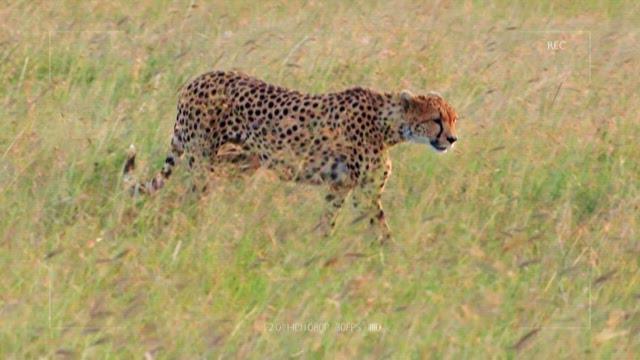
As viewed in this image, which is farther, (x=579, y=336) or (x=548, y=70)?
(x=548, y=70)

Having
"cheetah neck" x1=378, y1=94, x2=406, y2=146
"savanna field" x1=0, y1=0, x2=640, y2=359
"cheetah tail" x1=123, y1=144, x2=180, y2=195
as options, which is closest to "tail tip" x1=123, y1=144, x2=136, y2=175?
"cheetah tail" x1=123, y1=144, x2=180, y2=195

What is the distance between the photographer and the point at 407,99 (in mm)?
6934

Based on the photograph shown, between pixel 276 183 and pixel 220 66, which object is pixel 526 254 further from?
pixel 220 66

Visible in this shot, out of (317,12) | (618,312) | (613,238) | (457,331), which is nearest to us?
(457,331)

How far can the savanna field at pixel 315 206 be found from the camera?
4855 millimetres

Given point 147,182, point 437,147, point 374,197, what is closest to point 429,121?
point 437,147

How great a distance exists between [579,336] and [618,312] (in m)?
0.37

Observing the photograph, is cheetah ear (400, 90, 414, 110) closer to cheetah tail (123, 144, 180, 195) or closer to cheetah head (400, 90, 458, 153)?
cheetah head (400, 90, 458, 153)

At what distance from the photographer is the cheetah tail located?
6449 mm

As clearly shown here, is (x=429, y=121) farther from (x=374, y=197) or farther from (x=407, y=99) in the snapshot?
(x=374, y=197)

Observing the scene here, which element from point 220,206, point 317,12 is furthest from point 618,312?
point 317,12

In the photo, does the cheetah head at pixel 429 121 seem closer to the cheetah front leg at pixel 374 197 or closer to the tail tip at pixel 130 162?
the cheetah front leg at pixel 374 197

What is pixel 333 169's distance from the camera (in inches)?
271

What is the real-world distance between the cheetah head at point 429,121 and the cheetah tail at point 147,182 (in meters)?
0.91
